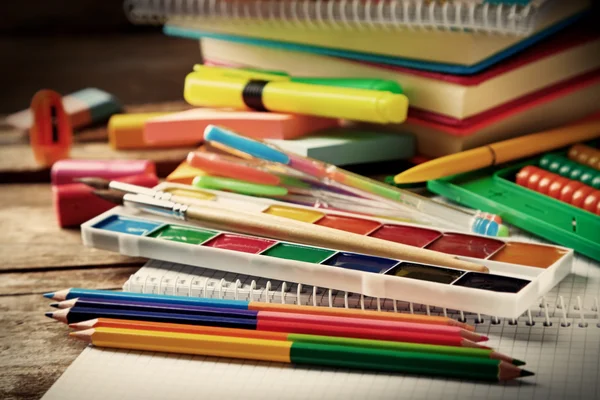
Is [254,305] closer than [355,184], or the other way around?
[254,305]

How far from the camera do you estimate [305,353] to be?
792 mm

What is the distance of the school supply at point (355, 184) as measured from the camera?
103 cm

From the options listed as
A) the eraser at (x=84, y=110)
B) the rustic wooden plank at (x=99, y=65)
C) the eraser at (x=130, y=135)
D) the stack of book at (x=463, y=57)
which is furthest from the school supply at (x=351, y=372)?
the rustic wooden plank at (x=99, y=65)

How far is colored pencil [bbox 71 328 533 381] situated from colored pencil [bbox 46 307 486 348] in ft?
0.06

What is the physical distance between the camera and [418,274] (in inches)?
34.4

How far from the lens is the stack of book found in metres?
1.17

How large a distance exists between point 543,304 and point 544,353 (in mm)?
83

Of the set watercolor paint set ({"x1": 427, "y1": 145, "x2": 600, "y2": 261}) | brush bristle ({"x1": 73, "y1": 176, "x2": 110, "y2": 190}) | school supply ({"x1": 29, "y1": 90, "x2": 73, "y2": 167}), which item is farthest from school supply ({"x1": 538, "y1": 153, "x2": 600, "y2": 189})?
school supply ({"x1": 29, "y1": 90, "x2": 73, "y2": 167})

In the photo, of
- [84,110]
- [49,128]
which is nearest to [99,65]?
[84,110]

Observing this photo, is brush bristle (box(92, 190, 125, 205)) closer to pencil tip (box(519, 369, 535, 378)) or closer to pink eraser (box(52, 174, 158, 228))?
pink eraser (box(52, 174, 158, 228))

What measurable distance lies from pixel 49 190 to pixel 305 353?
652 millimetres

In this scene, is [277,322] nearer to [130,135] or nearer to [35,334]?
[35,334]

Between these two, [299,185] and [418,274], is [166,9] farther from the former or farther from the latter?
[418,274]

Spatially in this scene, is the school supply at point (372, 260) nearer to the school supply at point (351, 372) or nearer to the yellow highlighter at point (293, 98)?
the school supply at point (351, 372)
